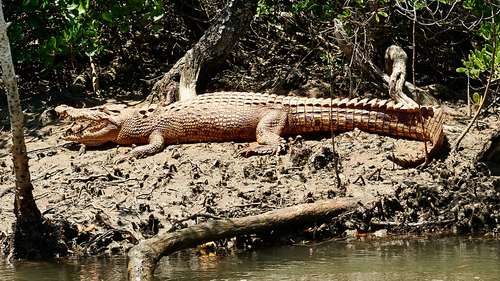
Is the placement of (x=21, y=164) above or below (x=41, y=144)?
below

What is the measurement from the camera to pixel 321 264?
12.1 feet

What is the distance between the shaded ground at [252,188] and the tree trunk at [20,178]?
1.11 feet

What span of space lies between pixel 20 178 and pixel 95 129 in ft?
10.6

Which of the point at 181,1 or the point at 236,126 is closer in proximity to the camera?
the point at 236,126

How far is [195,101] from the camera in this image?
7.07 m

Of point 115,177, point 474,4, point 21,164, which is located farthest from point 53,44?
point 474,4

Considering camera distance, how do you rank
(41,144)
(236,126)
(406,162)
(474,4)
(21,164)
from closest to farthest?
(21,164)
(406,162)
(474,4)
(236,126)
(41,144)

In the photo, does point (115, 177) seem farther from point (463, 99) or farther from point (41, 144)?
point (463, 99)

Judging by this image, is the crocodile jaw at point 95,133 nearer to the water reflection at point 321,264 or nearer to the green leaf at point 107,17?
the green leaf at point 107,17

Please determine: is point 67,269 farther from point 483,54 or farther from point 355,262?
point 483,54

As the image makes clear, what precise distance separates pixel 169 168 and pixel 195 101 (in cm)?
150

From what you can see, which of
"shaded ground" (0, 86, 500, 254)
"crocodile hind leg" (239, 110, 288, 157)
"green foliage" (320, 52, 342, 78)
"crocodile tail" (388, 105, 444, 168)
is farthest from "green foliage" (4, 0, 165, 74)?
"crocodile tail" (388, 105, 444, 168)

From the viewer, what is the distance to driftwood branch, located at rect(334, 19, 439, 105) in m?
6.95

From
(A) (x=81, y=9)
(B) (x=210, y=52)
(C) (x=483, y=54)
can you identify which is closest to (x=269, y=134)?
(B) (x=210, y=52)
